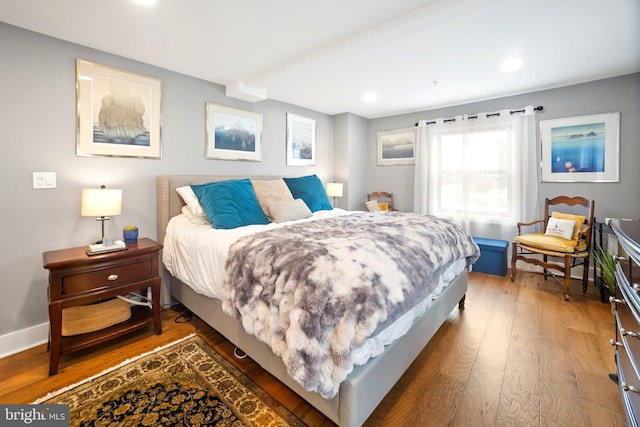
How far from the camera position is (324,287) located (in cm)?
123

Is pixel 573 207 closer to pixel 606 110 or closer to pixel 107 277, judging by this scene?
pixel 606 110

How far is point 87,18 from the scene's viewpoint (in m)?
1.96

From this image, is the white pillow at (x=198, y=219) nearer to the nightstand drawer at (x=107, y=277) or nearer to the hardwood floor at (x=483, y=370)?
the nightstand drawer at (x=107, y=277)

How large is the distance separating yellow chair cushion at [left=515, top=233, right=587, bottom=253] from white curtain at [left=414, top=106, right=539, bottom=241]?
58 centimetres

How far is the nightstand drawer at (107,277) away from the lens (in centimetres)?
186

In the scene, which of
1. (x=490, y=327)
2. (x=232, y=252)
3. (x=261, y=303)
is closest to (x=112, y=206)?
(x=232, y=252)

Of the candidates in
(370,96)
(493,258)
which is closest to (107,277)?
(370,96)

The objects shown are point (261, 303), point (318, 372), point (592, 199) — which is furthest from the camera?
point (592, 199)

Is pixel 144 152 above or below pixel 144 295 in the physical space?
above

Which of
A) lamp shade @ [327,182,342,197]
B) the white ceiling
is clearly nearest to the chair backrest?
the white ceiling

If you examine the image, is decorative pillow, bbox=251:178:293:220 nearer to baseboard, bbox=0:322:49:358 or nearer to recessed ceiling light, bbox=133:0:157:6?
recessed ceiling light, bbox=133:0:157:6

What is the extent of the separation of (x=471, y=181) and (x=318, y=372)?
12.9 ft

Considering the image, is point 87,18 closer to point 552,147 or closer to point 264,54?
point 264,54

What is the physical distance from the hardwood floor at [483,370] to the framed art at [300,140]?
2607mm
